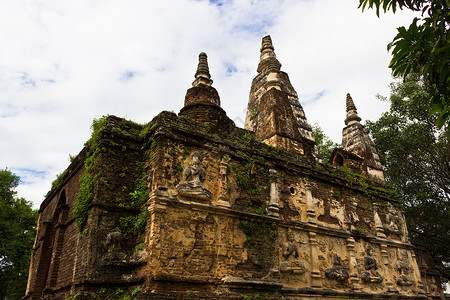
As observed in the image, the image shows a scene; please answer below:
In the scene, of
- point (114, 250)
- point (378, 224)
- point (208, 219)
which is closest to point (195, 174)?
point (208, 219)

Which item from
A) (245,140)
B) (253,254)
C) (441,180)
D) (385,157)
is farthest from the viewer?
(385,157)

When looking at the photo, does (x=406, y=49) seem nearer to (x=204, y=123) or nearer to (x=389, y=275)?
(x=204, y=123)

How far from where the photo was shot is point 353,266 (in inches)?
422

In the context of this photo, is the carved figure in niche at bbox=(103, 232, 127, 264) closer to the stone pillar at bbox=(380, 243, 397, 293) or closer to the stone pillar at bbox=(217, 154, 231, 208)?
the stone pillar at bbox=(217, 154, 231, 208)

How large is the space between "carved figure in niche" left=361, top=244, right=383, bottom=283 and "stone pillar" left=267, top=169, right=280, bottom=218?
13.5 feet

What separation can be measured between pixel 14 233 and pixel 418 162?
22.3m

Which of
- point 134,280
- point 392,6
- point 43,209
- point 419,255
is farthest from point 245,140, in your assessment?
point 419,255

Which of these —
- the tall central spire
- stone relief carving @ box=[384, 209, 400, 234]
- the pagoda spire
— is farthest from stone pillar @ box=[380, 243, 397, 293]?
the tall central spire

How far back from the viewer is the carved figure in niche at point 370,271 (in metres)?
11.0

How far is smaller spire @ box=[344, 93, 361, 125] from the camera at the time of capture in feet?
55.6

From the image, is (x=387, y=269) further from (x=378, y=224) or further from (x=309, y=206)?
(x=309, y=206)

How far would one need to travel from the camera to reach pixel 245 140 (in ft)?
31.7

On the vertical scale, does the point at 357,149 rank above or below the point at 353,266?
→ above

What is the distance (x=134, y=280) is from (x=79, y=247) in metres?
1.58
